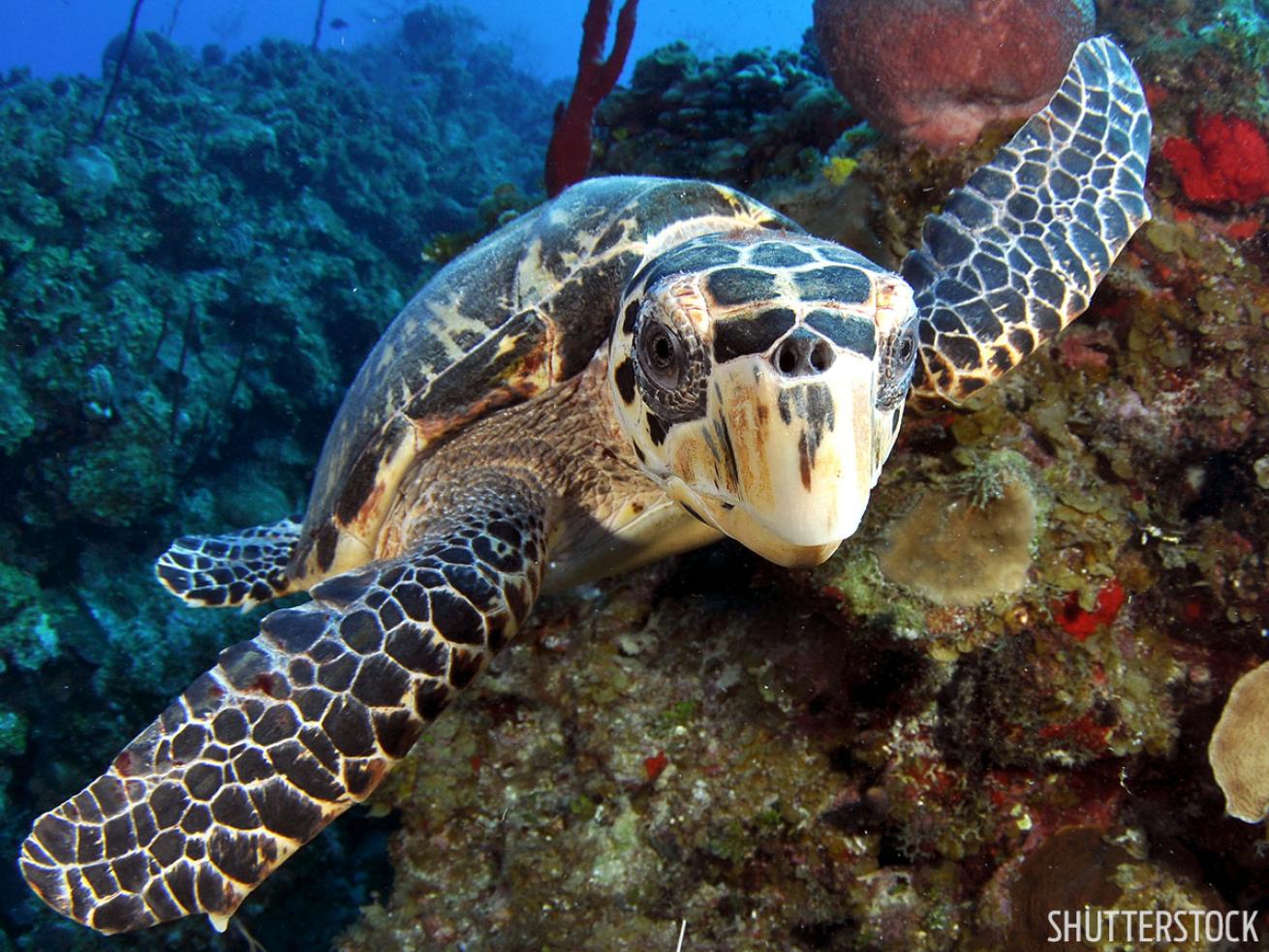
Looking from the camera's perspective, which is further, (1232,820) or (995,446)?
(995,446)

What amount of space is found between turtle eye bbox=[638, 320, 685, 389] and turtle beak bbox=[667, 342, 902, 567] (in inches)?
6.2

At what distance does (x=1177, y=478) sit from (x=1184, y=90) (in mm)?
2391

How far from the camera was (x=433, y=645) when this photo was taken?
83.0 inches

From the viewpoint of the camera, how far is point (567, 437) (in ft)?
9.86

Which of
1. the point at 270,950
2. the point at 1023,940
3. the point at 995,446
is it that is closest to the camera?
the point at 1023,940

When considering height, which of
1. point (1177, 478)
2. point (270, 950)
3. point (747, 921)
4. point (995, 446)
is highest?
point (995, 446)

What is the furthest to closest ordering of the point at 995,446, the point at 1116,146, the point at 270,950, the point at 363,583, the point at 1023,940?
the point at 270,950, the point at 1116,146, the point at 995,446, the point at 1023,940, the point at 363,583

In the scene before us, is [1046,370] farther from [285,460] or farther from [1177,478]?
[285,460]

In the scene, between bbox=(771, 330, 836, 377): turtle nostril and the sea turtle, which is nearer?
bbox=(771, 330, 836, 377): turtle nostril

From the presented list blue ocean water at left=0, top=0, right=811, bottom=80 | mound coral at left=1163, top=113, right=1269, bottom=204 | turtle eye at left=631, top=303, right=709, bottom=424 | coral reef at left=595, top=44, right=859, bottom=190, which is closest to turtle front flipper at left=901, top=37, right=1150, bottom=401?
mound coral at left=1163, top=113, right=1269, bottom=204

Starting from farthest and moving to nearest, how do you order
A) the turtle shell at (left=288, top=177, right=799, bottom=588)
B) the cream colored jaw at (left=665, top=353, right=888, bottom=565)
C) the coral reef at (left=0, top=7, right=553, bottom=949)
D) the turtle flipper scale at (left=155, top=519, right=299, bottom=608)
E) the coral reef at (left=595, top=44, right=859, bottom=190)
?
the coral reef at (left=0, top=7, right=553, bottom=949)
the coral reef at (left=595, top=44, right=859, bottom=190)
the turtle flipper scale at (left=155, top=519, right=299, bottom=608)
the turtle shell at (left=288, top=177, right=799, bottom=588)
the cream colored jaw at (left=665, top=353, right=888, bottom=565)

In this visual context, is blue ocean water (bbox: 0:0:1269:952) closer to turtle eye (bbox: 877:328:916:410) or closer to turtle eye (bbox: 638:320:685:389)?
turtle eye (bbox: 877:328:916:410)

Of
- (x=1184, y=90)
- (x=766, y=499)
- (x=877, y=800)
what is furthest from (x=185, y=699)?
(x=1184, y=90)

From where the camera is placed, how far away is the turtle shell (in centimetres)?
283
